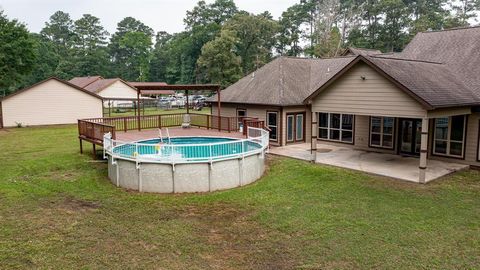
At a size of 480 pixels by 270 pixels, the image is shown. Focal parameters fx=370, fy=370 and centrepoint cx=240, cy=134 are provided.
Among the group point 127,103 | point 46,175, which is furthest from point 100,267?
point 127,103

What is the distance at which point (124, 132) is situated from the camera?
749 inches

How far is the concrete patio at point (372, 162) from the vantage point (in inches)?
531

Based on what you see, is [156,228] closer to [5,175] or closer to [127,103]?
[5,175]

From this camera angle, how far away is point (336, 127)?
19.7m

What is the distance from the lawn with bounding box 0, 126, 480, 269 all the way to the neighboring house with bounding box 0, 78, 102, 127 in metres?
16.9

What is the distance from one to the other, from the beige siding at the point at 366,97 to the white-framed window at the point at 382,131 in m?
3.65

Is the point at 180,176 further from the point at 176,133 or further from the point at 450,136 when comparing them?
the point at 450,136

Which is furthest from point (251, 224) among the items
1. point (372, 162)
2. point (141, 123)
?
point (141, 123)

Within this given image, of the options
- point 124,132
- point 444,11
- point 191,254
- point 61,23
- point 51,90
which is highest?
point 61,23

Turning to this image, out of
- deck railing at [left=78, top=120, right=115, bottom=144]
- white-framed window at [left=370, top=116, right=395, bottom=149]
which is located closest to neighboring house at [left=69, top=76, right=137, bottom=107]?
deck railing at [left=78, top=120, right=115, bottom=144]

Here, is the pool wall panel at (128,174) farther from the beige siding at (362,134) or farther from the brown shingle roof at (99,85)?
the brown shingle roof at (99,85)

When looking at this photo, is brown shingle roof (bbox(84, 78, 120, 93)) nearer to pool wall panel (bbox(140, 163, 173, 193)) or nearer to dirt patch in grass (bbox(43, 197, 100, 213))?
pool wall panel (bbox(140, 163, 173, 193))

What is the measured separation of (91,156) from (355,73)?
12.2 m

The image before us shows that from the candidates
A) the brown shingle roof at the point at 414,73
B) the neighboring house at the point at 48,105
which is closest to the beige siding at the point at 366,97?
the brown shingle roof at the point at 414,73
